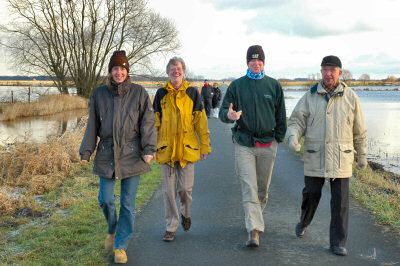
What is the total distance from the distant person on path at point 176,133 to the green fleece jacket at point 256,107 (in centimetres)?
39

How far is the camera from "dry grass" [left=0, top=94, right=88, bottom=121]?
2733cm

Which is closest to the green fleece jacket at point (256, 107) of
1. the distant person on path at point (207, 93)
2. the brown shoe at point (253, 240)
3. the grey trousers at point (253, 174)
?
the grey trousers at point (253, 174)

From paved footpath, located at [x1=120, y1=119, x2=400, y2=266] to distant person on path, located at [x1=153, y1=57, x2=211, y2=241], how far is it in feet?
1.38

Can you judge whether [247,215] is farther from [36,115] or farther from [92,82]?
[92,82]

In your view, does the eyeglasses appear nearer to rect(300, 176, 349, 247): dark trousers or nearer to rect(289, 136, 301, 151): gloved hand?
rect(289, 136, 301, 151): gloved hand

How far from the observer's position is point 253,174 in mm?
4777

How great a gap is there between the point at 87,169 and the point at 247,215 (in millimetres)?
6095

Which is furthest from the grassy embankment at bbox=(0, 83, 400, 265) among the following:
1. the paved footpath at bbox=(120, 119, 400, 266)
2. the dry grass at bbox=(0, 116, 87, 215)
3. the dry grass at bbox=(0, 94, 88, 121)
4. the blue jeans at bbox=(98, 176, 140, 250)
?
the dry grass at bbox=(0, 94, 88, 121)

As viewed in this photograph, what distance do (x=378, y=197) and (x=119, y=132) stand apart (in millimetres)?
4458

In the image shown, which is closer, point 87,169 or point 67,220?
point 67,220

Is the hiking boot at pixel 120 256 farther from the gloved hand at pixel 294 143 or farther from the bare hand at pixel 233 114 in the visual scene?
the gloved hand at pixel 294 143

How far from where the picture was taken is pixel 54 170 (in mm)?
8664

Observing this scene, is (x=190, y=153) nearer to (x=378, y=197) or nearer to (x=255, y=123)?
(x=255, y=123)

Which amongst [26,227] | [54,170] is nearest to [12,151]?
[54,170]
